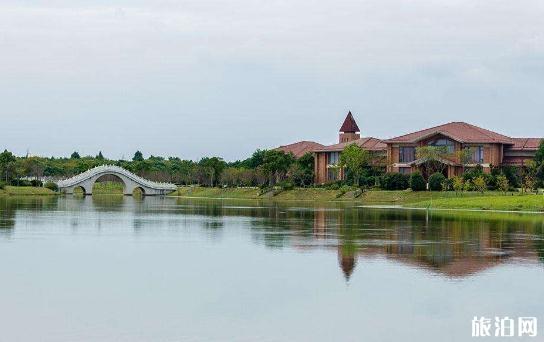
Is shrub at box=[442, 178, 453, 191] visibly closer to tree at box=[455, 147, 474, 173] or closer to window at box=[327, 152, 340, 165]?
tree at box=[455, 147, 474, 173]

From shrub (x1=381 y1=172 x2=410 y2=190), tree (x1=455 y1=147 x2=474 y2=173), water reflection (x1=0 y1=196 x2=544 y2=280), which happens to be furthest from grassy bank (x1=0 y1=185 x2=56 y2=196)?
tree (x1=455 y1=147 x2=474 y2=173)

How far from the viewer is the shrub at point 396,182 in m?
84.6

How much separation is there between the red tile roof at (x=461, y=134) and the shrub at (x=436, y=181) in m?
7.43

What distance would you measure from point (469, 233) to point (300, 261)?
1402cm

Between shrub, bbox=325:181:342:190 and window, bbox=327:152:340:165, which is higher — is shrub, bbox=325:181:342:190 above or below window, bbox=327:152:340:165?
below

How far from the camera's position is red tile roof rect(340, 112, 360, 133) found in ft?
380

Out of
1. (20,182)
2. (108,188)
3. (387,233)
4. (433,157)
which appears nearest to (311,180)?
(433,157)

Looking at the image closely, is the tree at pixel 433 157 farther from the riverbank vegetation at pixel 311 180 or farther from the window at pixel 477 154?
the window at pixel 477 154

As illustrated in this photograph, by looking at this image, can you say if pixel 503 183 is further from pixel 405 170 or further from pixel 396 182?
pixel 405 170

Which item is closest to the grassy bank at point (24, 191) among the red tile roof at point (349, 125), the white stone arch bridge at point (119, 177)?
the white stone arch bridge at point (119, 177)

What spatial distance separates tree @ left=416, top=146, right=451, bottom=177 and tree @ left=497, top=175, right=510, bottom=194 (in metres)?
8.10

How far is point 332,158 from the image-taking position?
10219cm

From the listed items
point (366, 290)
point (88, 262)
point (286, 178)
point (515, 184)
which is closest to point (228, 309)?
point (366, 290)

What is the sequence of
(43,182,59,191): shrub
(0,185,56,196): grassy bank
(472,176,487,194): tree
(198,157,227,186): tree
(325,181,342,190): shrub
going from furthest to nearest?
(198,157,227,186): tree, (43,182,59,191): shrub, (0,185,56,196): grassy bank, (325,181,342,190): shrub, (472,176,487,194): tree
